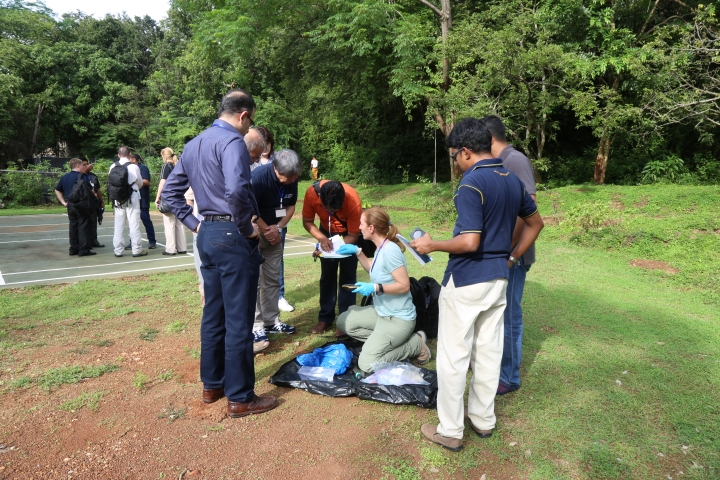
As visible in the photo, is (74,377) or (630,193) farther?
(630,193)

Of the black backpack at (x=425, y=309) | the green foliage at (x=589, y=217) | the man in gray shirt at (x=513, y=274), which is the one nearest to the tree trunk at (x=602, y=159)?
the green foliage at (x=589, y=217)

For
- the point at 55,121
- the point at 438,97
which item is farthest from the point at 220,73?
the point at 438,97

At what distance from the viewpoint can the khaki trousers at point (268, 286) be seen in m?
4.66

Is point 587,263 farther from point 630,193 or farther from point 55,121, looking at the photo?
point 55,121

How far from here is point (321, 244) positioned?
4680mm

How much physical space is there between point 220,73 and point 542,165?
71.0 ft

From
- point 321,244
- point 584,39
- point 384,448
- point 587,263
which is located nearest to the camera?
point 384,448

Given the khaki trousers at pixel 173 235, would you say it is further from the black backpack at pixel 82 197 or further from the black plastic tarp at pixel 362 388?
the black plastic tarp at pixel 362 388

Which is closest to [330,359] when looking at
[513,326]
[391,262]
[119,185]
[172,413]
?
[391,262]

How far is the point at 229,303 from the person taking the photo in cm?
324

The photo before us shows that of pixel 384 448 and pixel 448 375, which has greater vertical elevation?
pixel 448 375

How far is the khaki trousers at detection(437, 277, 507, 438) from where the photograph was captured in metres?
2.75

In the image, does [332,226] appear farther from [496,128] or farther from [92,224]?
[92,224]

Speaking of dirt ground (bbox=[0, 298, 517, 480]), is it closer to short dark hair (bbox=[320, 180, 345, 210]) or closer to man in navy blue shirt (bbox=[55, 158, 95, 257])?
short dark hair (bbox=[320, 180, 345, 210])
